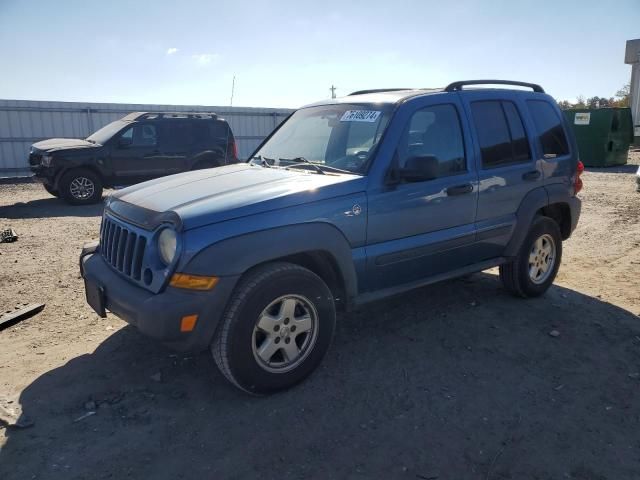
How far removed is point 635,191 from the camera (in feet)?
39.4

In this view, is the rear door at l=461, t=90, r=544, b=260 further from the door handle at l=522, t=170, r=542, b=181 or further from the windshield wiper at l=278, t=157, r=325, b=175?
the windshield wiper at l=278, t=157, r=325, b=175

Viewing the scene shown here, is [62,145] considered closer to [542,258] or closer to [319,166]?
[319,166]

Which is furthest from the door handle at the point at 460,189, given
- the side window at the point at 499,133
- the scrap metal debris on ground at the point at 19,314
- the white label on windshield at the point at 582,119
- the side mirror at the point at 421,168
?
the white label on windshield at the point at 582,119

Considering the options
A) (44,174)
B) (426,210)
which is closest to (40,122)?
(44,174)

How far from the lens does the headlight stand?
2.92 m

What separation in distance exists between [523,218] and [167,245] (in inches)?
126

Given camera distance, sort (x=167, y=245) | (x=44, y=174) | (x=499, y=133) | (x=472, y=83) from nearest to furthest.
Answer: (x=167, y=245) → (x=472, y=83) → (x=499, y=133) → (x=44, y=174)

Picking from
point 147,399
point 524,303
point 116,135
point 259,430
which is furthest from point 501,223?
point 116,135

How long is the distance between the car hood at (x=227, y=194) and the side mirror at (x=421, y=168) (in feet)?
1.12

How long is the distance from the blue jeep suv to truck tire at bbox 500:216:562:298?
18 mm

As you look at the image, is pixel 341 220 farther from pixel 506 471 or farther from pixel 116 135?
pixel 116 135

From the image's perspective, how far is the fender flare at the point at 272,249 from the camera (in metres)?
2.86

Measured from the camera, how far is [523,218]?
4590 mm

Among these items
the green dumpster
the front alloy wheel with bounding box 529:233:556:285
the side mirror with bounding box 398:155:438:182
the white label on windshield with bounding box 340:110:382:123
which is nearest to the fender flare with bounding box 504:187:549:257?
the front alloy wheel with bounding box 529:233:556:285
